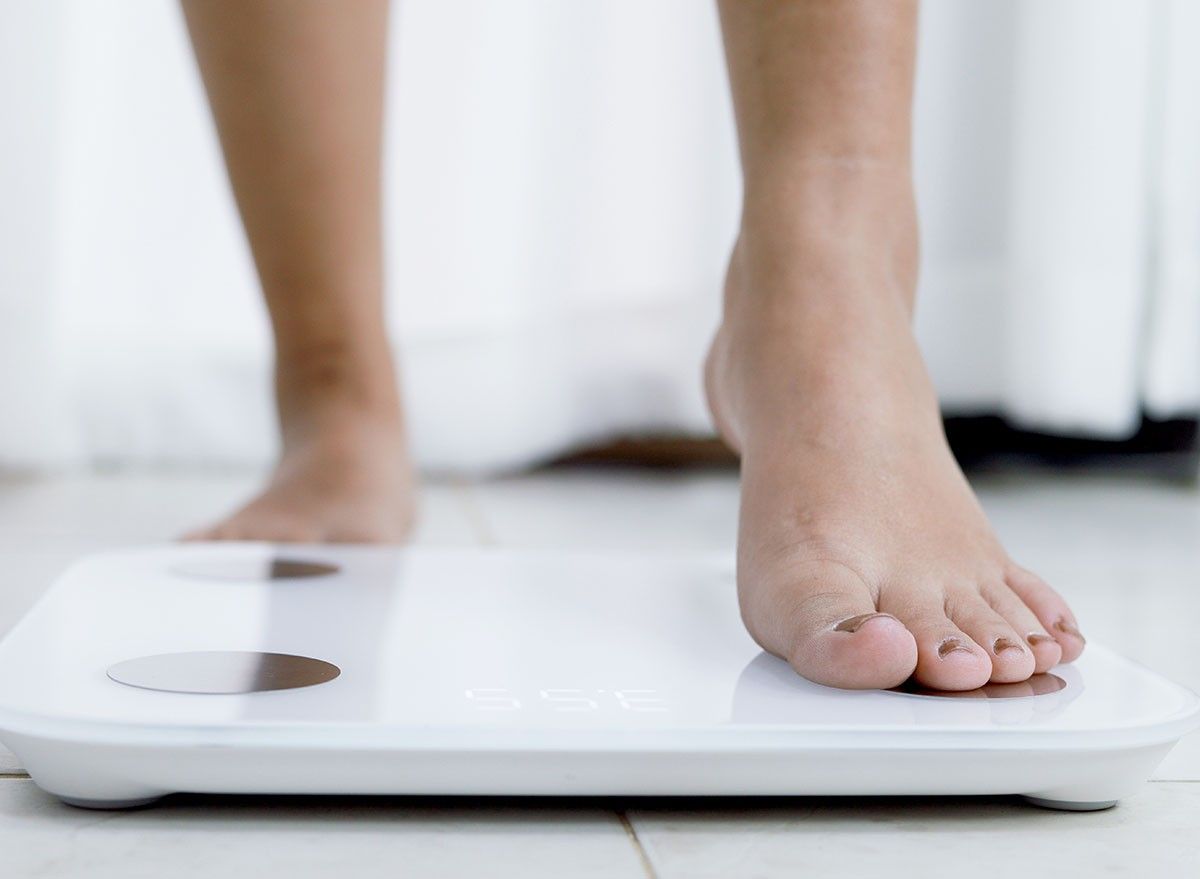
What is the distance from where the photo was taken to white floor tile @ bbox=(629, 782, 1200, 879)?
1.43ft

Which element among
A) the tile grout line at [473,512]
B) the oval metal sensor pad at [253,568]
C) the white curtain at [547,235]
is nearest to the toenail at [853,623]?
the oval metal sensor pad at [253,568]

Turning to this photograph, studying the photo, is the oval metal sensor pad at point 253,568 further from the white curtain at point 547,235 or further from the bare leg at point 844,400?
the white curtain at point 547,235

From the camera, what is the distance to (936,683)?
53cm

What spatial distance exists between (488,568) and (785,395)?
0.22 meters

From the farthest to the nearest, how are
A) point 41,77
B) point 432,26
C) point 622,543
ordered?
point 432,26 → point 41,77 → point 622,543

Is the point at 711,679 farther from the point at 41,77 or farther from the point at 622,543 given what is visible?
the point at 41,77

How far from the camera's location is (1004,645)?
557 millimetres

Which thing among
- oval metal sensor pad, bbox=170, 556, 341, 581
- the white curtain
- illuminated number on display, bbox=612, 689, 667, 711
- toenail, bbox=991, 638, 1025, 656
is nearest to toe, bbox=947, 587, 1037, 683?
toenail, bbox=991, 638, 1025, 656

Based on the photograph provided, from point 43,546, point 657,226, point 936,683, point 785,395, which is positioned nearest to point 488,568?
point 785,395

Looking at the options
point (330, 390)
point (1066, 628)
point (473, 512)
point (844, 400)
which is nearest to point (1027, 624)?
point (1066, 628)

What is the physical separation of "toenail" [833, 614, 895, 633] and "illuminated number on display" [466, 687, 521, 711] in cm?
14

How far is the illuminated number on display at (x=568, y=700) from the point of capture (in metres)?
0.49

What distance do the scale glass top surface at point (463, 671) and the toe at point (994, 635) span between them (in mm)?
11

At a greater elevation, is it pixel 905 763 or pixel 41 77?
pixel 41 77
